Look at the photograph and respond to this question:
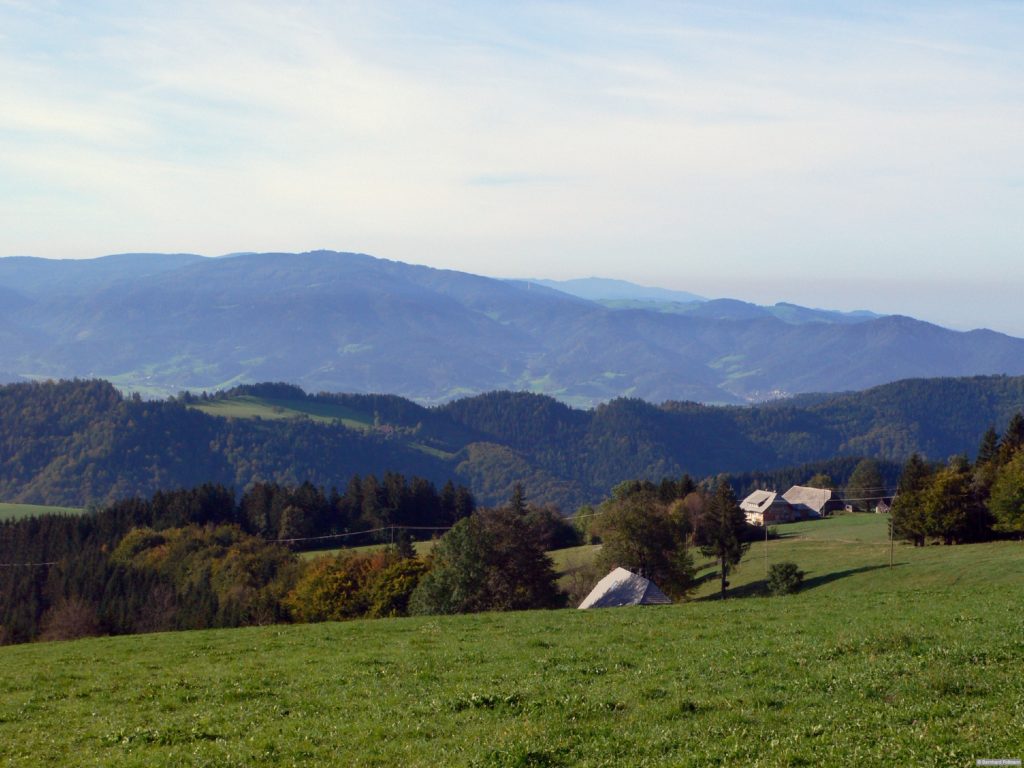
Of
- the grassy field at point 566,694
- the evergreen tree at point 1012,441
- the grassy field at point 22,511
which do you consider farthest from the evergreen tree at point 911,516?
the grassy field at point 22,511

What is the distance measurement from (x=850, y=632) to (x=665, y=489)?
83.4m

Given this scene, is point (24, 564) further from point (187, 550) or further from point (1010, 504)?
A: point (1010, 504)

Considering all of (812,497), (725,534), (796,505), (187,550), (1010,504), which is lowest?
(187,550)

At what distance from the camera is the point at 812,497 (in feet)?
451

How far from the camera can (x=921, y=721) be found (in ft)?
42.6

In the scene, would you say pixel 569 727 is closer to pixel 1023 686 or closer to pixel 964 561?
pixel 1023 686

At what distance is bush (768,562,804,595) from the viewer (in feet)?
171

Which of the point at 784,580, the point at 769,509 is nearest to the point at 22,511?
the point at 769,509

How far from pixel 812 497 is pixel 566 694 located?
129 metres

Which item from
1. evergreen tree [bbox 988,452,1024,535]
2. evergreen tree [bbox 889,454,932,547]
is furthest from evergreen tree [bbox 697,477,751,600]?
evergreen tree [bbox 988,452,1024,535]

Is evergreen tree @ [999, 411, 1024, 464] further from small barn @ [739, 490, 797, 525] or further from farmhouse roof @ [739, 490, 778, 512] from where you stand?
farmhouse roof @ [739, 490, 778, 512]

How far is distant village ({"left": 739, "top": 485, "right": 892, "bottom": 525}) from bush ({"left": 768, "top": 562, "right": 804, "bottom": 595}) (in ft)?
217

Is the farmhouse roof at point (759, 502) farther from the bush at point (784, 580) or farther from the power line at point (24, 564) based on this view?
the power line at point (24, 564)

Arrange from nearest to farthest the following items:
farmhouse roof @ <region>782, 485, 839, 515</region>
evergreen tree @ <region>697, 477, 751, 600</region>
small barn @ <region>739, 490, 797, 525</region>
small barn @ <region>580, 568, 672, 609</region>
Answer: small barn @ <region>580, 568, 672, 609</region>
evergreen tree @ <region>697, 477, 751, 600</region>
small barn @ <region>739, 490, 797, 525</region>
farmhouse roof @ <region>782, 485, 839, 515</region>
